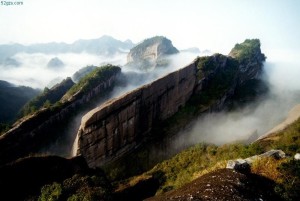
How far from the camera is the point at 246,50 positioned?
99.2 m

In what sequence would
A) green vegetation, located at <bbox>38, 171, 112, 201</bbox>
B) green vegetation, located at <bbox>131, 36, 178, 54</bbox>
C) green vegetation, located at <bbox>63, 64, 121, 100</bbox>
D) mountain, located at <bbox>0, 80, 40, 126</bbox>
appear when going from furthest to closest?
green vegetation, located at <bbox>131, 36, 178, 54</bbox> → mountain, located at <bbox>0, 80, 40, 126</bbox> → green vegetation, located at <bbox>63, 64, 121, 100</bbox> → green vegetation, located at <bbox>38, 171, 112, 201</bbox>

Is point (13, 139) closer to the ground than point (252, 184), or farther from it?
closer to the ground

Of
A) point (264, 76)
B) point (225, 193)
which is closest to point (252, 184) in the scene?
point (225, 193)

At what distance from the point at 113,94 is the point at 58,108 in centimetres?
2003

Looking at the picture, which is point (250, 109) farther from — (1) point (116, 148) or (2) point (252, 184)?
(2) point (252, 184)

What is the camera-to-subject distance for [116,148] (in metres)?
52.4

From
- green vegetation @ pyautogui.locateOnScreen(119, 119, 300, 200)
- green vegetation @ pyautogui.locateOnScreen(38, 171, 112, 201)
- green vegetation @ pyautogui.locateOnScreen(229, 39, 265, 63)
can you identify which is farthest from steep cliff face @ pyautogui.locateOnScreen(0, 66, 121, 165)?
green vegetation @ pyautogui.locateOnScreen(229, 39, 265, 63)

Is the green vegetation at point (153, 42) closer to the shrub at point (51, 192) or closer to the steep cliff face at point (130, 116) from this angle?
the steep cliff face at point (130, 116)

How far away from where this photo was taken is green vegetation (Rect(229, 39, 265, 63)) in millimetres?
94944

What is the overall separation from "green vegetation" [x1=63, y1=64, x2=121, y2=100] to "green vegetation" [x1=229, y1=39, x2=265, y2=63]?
34.9 meters

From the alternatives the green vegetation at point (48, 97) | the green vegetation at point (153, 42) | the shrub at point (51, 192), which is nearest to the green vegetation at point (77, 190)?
the shrub at point (51, 192)

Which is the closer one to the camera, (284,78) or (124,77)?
(124,77)

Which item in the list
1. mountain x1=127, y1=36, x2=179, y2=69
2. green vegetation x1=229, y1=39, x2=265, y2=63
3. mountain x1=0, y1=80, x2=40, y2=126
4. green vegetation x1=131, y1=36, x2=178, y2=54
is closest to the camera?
green vegetation x1=229, y1=39, x2=265, y2=63

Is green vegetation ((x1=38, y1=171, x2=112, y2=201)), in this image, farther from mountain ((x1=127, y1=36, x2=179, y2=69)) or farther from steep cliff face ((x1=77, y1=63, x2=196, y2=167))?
mountain ((x1=127, y1=36, x2=179, y2=69))
